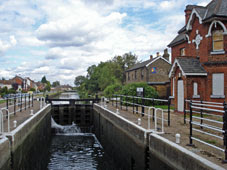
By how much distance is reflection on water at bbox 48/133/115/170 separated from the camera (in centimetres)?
1111

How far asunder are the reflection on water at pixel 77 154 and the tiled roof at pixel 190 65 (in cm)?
760

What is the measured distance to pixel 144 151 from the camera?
7.72 meters

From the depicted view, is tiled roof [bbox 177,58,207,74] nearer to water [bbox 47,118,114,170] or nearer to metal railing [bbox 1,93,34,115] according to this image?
water [bbox 47,118,114,170]

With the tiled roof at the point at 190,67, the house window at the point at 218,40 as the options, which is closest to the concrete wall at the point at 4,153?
the tiled roof at the point at 190,67

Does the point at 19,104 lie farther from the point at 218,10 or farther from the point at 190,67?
the point at 218,10

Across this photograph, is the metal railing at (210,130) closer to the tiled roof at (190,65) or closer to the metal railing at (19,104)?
the tiled roof at (190,65)

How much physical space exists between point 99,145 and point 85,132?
4919 mm

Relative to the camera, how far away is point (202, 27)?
49.4 feet

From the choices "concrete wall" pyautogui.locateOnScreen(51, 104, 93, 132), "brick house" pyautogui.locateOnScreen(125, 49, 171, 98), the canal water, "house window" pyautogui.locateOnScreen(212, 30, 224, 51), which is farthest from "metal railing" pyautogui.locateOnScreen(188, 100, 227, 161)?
"brick house" pyautogui.locateOnScreen(125, 49, 171, 98)

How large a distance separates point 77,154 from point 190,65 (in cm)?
925

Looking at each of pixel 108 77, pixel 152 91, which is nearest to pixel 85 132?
pixel 152 91

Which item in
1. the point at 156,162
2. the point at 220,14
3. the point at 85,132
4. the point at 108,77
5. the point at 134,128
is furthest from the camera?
the point at 108,77

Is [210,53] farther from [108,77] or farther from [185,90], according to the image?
[108,77]

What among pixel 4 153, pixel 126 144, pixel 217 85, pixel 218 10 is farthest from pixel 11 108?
pixel 218 10
